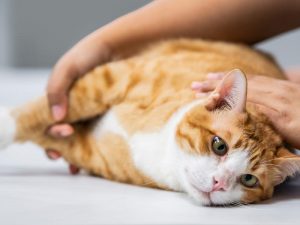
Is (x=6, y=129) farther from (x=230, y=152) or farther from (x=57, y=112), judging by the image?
(x=230, y=152)

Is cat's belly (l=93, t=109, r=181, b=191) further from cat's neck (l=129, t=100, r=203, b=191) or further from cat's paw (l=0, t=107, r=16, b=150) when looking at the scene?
cat's paw (l=0, t=107, r=16, b=150)

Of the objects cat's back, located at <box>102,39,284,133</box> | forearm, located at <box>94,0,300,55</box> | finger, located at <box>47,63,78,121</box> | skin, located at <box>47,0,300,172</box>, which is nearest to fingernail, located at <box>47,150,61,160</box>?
skin, located at <box>47,0,300,172</box>

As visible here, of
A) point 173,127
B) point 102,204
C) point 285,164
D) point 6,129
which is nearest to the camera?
point 102,204

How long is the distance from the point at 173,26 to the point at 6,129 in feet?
2.07

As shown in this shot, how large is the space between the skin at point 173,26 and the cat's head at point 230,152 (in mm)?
451

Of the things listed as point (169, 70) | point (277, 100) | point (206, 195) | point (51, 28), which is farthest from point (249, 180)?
point (51, 28)

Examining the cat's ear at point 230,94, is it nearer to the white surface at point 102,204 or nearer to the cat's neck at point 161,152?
the cat's neck at point 161,152

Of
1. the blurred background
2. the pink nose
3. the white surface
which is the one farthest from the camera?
the blurred background

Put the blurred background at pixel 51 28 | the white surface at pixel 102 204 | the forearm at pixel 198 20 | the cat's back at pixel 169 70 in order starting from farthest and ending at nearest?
the blurred background at pixel 51 28, the forearm at pixel 198 20, the cat's back at pixel 169 70, the white surface at pixel 102 204

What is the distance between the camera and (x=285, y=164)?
4.17ft

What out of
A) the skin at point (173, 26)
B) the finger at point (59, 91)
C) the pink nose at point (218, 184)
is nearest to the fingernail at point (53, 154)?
the skin at point (173, 26)

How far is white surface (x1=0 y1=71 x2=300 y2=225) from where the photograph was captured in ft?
3.46

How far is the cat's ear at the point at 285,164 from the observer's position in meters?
1.26

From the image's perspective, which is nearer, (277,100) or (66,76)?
(277,100)
